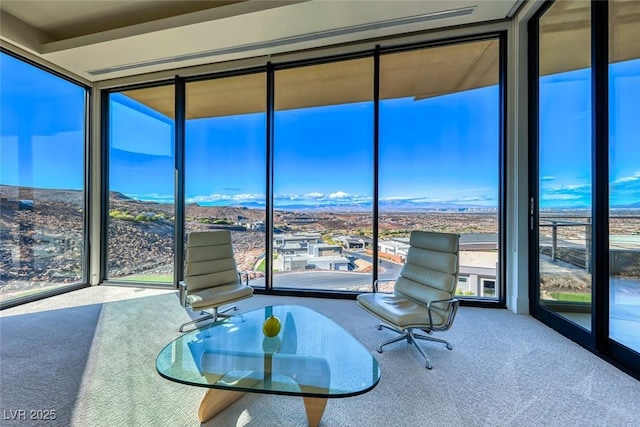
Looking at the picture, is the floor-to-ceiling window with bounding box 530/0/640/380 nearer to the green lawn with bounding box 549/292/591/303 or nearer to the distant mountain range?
the green lawn with bounding box 549/292/591/303

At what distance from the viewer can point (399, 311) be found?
7.62 ft

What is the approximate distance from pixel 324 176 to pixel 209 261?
6.23ft

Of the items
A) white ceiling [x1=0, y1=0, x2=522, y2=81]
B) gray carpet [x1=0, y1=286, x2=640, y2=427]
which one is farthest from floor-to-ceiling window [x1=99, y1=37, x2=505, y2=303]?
gray carpet [x1=0, y1=286, x2=640, y2=427]

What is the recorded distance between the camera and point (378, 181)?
3.72 metres

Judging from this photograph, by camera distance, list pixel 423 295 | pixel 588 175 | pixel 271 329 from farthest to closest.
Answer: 1. pixel 423 295
2. pixel 588 175
3. pixel 271 329

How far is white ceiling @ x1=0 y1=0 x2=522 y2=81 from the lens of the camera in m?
2.91

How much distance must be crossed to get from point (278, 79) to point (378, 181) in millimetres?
2118

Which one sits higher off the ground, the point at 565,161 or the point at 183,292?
the point at 565,161

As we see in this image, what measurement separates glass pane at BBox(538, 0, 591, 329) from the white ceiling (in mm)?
685

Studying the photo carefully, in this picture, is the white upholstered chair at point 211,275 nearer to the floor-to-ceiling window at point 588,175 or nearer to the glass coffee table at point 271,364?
the glass coffee table at point 271,364

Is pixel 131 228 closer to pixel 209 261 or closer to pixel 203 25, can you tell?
pixel 209 261

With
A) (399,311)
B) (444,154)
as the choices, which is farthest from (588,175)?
(399,311)

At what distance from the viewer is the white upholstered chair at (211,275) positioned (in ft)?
9.02

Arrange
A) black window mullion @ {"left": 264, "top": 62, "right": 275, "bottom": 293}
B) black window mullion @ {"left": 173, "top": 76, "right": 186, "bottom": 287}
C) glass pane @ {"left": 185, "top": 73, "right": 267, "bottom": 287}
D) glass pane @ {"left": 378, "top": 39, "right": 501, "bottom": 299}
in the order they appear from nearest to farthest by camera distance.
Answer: glass pane @ {"left": 378, "top": 39, "right": 501, "bottom": 299}, black window mullion @ {"left": 264, "top": 62, "right": 275, "bottom": 293}, glass pane @ {"left": 185, "top": 73, "right": 267, "bottom": 287}, black window mullion @ {"left": 173, "top": 76, "right": 186, "bottom": 287}
